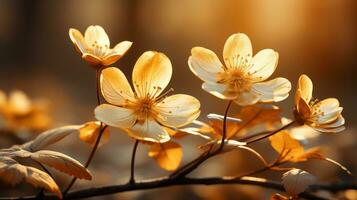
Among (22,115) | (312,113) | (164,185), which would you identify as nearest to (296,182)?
(312,113)

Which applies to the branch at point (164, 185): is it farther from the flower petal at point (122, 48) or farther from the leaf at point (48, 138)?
the flower petal at point (122, 48)

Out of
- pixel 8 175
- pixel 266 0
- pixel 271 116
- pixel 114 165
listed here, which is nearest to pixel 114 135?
pixel 114 165

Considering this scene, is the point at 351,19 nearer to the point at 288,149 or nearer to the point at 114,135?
the point at 114,135

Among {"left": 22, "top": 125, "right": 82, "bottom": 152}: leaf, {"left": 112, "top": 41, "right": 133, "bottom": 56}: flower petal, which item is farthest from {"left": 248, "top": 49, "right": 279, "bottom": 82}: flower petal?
{"left": 22, "top": 125, "right": 82, "bottom": 152}: leaf

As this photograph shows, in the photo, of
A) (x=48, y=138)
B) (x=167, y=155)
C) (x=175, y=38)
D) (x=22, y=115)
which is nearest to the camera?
(x=48, y=138)

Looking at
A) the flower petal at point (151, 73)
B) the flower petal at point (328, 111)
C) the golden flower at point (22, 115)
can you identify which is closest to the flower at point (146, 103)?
the flower petal at point (151, 73)

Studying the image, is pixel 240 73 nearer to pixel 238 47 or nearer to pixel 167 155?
pixel 238 47
